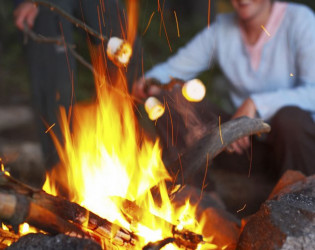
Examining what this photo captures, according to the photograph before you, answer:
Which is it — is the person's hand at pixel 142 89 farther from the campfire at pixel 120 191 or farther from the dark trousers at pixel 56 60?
the campfire at pixel 120 191

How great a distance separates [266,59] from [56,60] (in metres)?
1.52

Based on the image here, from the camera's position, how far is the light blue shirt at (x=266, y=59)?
289cm

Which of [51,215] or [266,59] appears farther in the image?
[266,59]

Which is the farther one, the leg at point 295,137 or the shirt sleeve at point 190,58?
the shirt sleeve at point 190,58

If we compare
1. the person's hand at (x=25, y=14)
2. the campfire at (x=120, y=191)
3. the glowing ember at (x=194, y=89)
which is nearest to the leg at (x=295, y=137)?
the campfire at (x=120, y=191)

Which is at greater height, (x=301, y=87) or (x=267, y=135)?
(x=301, y=87)

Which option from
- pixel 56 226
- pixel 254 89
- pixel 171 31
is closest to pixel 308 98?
pixel 254 89

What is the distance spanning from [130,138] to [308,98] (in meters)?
1.26

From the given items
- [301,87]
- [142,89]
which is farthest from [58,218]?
[301,87]

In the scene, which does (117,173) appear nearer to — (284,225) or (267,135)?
(284,225)

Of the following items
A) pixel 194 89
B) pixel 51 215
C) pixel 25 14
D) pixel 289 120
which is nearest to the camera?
pixel 51 215

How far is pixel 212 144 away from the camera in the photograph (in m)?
2.25

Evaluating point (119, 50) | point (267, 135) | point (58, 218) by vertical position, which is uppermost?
point (119, 50)

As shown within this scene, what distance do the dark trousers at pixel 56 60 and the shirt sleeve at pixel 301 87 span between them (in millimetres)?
948
